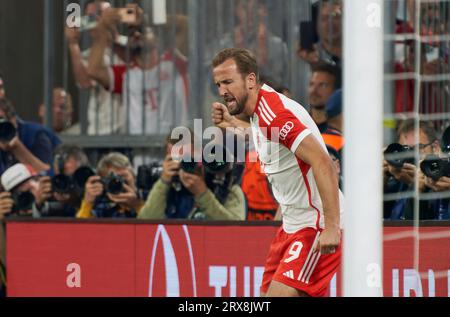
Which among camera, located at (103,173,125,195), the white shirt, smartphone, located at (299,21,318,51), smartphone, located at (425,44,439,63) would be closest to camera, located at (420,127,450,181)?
smartphone, located at (425,44,439,63)

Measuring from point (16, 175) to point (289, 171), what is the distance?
3307 mm

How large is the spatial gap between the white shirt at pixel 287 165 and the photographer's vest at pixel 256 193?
6.05 feet

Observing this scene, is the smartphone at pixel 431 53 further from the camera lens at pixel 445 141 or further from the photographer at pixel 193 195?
the photographer at pixel 193 195

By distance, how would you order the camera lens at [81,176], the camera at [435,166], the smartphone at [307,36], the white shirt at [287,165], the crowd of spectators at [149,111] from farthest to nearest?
1. the camera lens at [81,176]
2. the smartphone at [307,36]
3. the crowd of spectators at [149,111]
4. the camera at [435,166]
5. the white shirt at [287,165]

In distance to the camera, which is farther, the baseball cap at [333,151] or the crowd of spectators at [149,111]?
the crowd of spectators at [149,111]

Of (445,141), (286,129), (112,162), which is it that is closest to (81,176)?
(112,162)

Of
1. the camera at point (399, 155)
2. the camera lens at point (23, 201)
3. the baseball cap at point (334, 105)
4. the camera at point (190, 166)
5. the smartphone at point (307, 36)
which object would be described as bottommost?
the camera lens at point (23, 201)

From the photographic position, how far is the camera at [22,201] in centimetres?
938

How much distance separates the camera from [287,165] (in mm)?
6738

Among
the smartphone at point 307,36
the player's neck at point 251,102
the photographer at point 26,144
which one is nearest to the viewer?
the player's neck at point 251,102

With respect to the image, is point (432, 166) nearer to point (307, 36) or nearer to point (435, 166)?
point (435, 166)

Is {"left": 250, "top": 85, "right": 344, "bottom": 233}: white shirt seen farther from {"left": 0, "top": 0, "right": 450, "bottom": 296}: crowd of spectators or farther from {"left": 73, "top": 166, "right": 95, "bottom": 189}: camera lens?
{"left": 73, "top": 166, "right": 95, "bottom": 189}: camera lens

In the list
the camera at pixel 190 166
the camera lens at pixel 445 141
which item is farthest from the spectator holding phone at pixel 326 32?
the camera at pixel 190 166

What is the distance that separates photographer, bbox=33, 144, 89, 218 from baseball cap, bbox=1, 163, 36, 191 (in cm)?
13
